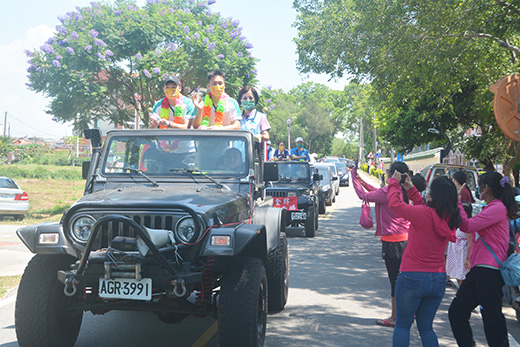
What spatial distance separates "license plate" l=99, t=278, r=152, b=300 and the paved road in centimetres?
139

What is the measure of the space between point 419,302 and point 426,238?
0.49 m

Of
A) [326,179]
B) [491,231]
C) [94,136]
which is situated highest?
[94,136]

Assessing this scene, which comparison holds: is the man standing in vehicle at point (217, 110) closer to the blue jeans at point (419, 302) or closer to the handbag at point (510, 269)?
the blue jeans at point (419, 302)

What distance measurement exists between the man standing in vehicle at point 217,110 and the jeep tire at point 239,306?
9.13ft

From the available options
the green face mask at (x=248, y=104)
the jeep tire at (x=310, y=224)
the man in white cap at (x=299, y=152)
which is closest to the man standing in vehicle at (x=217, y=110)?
the green face mask at (x=248, y=104)

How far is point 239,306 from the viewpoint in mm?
4305

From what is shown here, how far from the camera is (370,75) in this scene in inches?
627

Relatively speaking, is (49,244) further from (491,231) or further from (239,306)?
(491,231)

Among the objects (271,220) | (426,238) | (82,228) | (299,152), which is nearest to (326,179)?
(299,152)

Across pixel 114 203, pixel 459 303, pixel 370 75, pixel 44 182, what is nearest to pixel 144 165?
pixel 114 203

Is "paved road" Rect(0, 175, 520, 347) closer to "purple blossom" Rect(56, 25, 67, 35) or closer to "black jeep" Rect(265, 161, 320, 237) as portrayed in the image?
"black jeep" Rect(265, 161, 320, 237)

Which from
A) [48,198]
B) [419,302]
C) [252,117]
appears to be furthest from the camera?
[48,198]

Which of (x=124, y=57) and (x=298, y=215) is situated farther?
(x=124, y=57)

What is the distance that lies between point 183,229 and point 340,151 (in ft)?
481
